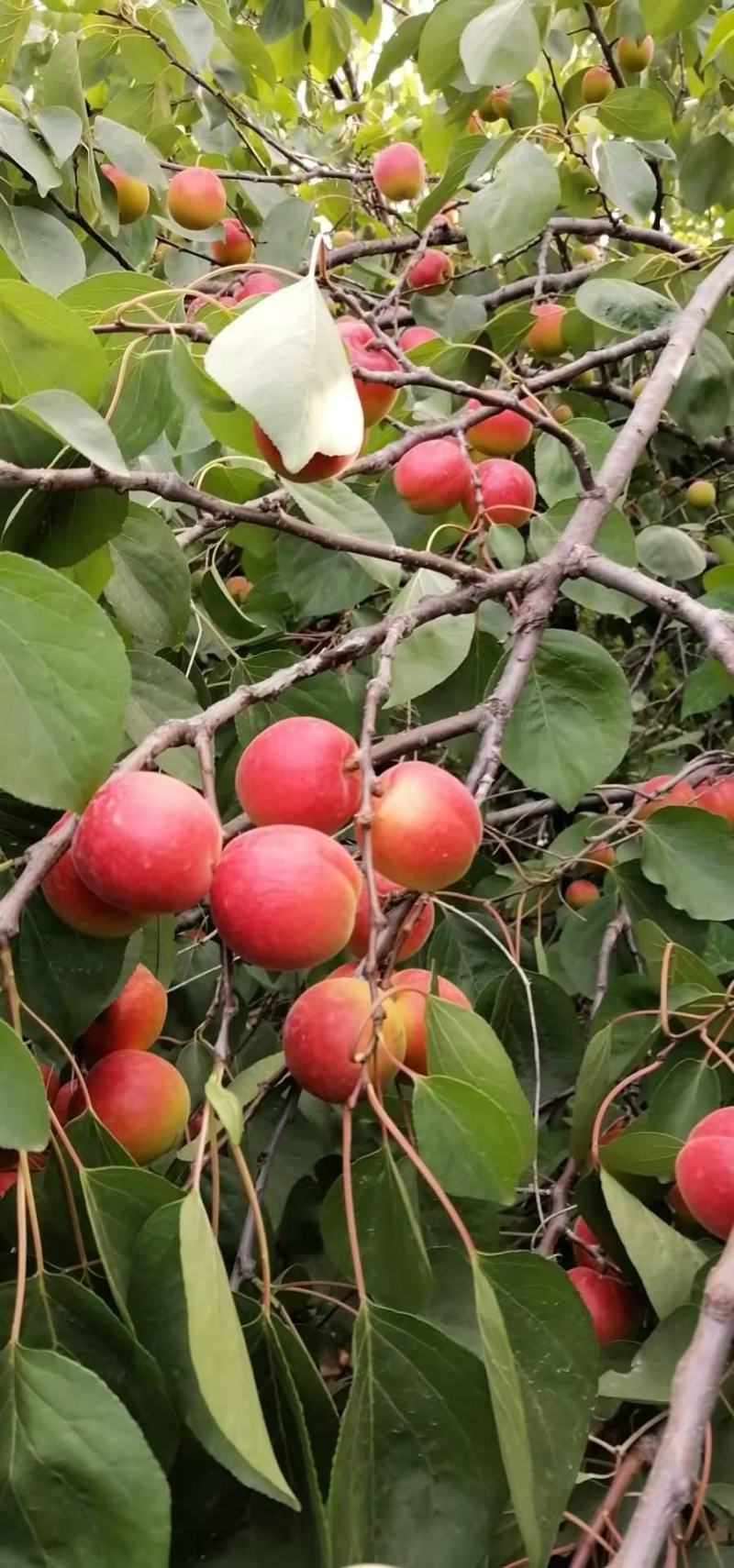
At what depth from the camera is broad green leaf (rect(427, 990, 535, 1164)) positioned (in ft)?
1.87

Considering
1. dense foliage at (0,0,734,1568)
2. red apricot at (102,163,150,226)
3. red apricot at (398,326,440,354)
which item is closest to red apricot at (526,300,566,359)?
dense foliage at (0,0,734,1568)

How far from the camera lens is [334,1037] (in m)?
0.58

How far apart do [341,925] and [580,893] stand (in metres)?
0.91

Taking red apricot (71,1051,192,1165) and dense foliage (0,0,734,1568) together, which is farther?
red apricot (71,1051,192,1165)

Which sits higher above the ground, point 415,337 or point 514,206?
point 514,206

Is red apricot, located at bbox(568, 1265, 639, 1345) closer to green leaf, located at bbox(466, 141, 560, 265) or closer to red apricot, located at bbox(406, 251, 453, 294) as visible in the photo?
green leaf, located at bbox(466, 141, 560, 265)

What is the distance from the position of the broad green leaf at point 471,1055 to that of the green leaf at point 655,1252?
14cm

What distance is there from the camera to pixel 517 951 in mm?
893

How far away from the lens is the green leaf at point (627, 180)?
135cm

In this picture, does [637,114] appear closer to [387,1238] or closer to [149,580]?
[149,580]

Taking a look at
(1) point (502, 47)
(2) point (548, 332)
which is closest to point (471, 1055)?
(1) point (502, 47)

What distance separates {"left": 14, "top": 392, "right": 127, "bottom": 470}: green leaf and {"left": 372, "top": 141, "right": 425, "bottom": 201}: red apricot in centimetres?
140

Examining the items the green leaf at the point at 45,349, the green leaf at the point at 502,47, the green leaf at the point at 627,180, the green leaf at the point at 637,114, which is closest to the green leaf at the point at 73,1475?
the green leaf at the point at 45,349

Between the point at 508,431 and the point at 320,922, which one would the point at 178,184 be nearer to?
the point at 508,431
